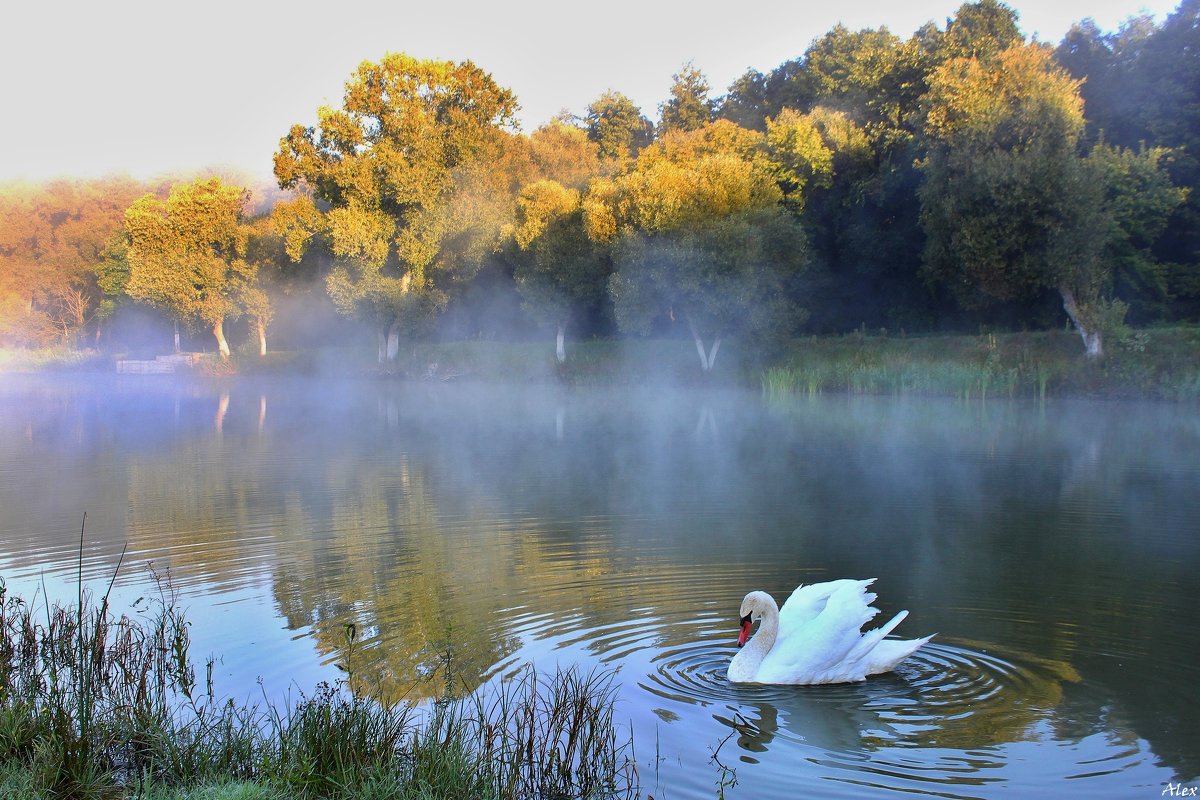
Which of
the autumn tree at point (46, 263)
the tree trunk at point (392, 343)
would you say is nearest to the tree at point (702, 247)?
the tree trunk at point (392, 343)

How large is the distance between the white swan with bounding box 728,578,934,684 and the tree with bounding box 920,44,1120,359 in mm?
27074

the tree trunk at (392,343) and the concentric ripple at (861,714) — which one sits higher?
the tree trunk at (392,343)

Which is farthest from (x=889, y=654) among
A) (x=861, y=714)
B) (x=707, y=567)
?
(x=707, y=567)

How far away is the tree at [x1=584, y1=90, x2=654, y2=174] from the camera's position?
7062cm

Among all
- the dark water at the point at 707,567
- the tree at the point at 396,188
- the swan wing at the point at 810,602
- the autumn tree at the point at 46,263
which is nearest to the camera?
the dark water at the point at 707,567

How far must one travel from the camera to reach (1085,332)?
3161 cm

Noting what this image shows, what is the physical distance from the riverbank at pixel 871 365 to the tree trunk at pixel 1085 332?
34 centimetres

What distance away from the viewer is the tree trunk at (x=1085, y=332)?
102ft

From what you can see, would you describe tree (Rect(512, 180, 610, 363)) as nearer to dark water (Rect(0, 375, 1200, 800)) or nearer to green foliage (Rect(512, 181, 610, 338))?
green foliage (Rect(512, 181, 610, 338))

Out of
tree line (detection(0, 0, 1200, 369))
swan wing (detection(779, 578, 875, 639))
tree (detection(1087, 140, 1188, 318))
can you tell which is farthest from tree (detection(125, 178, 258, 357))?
swan wing (detection(779, 578, 875, 639))

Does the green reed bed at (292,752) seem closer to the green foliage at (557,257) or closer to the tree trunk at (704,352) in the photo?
the tree trunk at (704,352)

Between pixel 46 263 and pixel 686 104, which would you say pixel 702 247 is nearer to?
pixel 686 104

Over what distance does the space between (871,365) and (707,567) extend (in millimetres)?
26806

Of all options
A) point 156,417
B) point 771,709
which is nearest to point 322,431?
point 156,417
